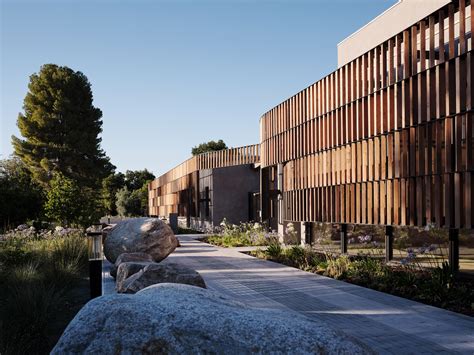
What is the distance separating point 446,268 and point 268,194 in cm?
1617

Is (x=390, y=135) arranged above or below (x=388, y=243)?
above

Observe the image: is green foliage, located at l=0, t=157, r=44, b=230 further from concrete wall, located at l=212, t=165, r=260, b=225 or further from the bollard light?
the bollard light

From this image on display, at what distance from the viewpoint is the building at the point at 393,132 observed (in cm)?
1180

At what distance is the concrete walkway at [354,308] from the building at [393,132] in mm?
2971

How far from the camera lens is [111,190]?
9200 centimetres

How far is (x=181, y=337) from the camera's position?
11.8 ft

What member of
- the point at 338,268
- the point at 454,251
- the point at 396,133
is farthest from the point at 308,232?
the point at 454,251

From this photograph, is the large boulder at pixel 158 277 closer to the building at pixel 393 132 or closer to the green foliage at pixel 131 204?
the building at pixel 393 132

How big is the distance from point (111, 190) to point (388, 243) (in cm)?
8142

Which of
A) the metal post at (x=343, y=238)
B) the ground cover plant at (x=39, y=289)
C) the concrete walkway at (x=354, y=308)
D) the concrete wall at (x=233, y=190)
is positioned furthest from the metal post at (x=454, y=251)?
the concrete wall at (x=233, y=190)

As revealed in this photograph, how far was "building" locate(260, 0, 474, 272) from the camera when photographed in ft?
38.7

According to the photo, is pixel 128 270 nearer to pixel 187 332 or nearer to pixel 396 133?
pixel 187 332

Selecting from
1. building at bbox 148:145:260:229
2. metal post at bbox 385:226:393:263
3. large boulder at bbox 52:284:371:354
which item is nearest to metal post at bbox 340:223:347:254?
metal post at bbox 385:226:393:263

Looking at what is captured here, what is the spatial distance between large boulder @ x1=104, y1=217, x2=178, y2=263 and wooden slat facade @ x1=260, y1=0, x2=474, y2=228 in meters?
5.76
